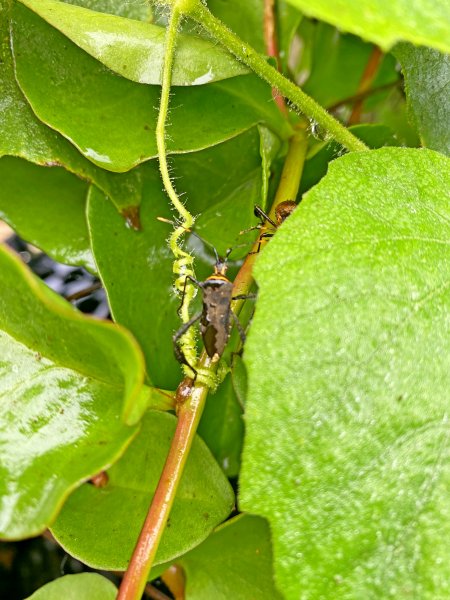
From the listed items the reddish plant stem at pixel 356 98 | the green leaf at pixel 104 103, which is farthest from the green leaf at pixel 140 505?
the reddish plant stem at pixel 356 98


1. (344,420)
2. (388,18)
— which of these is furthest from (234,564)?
(388,18)

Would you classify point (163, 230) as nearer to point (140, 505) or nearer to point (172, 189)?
point (172, 189)

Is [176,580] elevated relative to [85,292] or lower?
lower

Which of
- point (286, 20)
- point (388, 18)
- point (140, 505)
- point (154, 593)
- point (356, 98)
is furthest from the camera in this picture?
point (356, 98)

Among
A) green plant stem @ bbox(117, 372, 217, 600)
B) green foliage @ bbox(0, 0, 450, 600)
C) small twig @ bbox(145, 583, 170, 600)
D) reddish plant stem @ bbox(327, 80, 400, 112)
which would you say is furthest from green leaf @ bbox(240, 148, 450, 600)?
reddish plant stem @ bbox(327, 80, 400, 112)

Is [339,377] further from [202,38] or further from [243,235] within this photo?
[202,38]

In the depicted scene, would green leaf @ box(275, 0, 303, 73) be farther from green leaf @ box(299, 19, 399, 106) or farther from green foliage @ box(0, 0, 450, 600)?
green leaf @ box(299, 19, 399, 106)

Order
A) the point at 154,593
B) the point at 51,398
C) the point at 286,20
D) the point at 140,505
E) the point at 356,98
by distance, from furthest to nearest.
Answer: the point at 356,98, the point at 286,20, the point at 154,593, the point at 140,505, the point at 51,398
